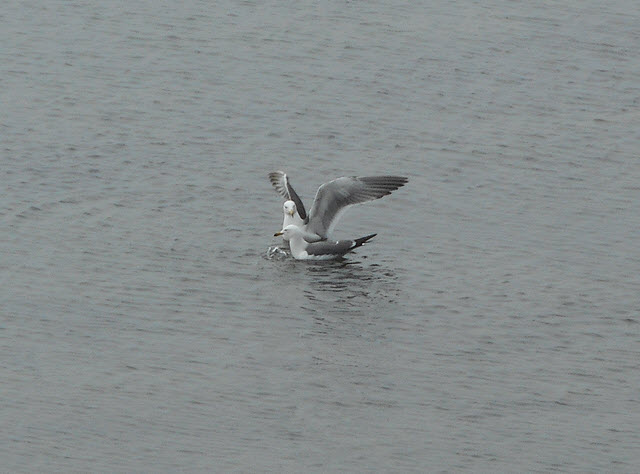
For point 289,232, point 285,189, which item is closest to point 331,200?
point 289,232

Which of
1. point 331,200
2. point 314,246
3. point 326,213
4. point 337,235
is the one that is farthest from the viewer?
point 337,235

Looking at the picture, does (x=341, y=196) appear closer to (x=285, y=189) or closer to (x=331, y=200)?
(x=331, y=200)

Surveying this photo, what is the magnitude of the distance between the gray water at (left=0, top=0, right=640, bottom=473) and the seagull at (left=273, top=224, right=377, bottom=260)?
0.33 metres

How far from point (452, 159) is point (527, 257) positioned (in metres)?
5.74

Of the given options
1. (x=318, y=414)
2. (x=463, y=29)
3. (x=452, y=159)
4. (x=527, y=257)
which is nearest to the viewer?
(x=318, y=414)

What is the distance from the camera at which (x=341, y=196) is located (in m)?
29.5

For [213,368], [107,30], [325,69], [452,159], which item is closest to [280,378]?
[213,368]

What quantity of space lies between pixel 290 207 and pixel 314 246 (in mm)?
911

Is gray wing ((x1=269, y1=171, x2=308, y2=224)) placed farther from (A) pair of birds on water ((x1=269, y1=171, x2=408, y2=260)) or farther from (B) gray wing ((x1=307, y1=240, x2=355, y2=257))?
(B) gray wing ((x1=307, y1=240, x2=355, y2=257))

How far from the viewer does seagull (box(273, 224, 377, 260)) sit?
2889cm

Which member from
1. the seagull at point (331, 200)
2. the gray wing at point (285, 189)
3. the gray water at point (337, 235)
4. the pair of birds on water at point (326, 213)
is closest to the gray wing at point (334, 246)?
the pair of birds on water at point (326, 213)

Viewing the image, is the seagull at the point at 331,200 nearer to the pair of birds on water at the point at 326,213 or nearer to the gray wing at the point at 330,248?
the pair of birds on water at the point at 326,213

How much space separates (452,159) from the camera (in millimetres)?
33719

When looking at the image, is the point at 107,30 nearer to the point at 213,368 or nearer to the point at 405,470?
the point at 213,368
